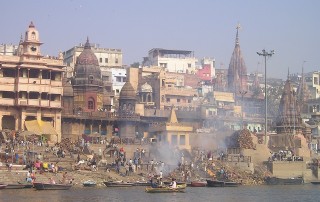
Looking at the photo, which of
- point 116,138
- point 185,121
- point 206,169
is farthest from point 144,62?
point 206,169

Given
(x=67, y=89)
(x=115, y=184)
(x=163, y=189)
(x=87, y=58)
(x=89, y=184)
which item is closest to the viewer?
(x=163, y=189)

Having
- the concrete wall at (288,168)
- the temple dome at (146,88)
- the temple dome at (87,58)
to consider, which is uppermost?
the temple dome at (87,58)

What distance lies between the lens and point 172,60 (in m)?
108

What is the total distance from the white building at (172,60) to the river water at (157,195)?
5489 cm

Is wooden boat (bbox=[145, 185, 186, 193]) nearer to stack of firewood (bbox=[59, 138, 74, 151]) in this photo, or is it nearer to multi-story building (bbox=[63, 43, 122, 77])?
stack of firewood (bbox=[59, 138, 74, 151])

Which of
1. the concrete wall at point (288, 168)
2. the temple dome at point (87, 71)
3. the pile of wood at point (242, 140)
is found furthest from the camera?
the temple dome at point (87, 71)

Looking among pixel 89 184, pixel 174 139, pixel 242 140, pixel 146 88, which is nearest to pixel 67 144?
pixel 89 184

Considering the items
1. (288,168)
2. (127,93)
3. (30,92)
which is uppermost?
(127,93)

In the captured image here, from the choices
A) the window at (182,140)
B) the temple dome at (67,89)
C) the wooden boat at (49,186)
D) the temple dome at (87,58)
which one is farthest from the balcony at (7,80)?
the wooden boat at (49,186)

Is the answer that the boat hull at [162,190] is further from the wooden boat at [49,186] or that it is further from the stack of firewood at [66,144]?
the stack of firewood at [66,144]

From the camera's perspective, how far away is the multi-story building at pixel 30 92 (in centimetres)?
6106

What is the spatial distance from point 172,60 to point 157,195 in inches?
2512

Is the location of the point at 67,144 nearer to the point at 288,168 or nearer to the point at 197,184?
the point at 197,184

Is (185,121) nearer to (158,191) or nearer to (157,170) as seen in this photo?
(157,170)
